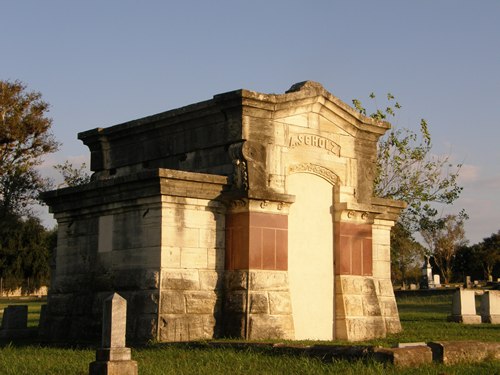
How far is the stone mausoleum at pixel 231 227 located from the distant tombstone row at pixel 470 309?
5.88 metres

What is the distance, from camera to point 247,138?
14.8m

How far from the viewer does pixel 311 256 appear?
15844 mm

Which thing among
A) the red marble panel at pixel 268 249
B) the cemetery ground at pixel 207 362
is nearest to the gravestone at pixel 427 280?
the red marble panel at pixel 268 249

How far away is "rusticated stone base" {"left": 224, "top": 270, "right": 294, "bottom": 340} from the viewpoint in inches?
558

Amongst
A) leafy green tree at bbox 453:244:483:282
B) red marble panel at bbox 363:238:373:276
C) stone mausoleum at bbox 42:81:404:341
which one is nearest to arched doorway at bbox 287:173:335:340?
stone mausoleum at bbox 42:81:404:341

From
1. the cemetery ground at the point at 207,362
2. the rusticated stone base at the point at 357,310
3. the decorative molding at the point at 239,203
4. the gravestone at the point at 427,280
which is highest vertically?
the gravestone at the point at 427,280

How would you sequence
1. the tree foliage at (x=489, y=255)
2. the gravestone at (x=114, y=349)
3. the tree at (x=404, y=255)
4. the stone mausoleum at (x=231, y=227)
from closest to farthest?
the gravestone at (x=114, y=349)
the stone mausoleum at (x=231, y=227)
the tree at (x=404, y=255)
the tree foliage at (x=489, y=255)

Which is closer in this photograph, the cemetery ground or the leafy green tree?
the cemetery ground

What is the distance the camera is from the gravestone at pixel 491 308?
75.7ft

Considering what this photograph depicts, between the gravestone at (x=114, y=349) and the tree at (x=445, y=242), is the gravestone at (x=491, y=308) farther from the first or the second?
the tree at (x=445, y=242)

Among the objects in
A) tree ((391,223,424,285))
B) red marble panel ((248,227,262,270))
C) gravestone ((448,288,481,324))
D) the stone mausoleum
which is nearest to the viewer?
the stone mausoleum

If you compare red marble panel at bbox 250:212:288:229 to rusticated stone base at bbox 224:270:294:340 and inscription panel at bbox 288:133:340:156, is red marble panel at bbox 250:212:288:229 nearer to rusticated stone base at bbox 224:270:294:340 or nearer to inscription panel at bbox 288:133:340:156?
rusticated stone base at bbox 224:270:294:340

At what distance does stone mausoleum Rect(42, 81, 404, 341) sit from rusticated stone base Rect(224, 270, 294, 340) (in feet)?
0.06

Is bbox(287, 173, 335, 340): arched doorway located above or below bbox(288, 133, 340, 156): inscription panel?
below
